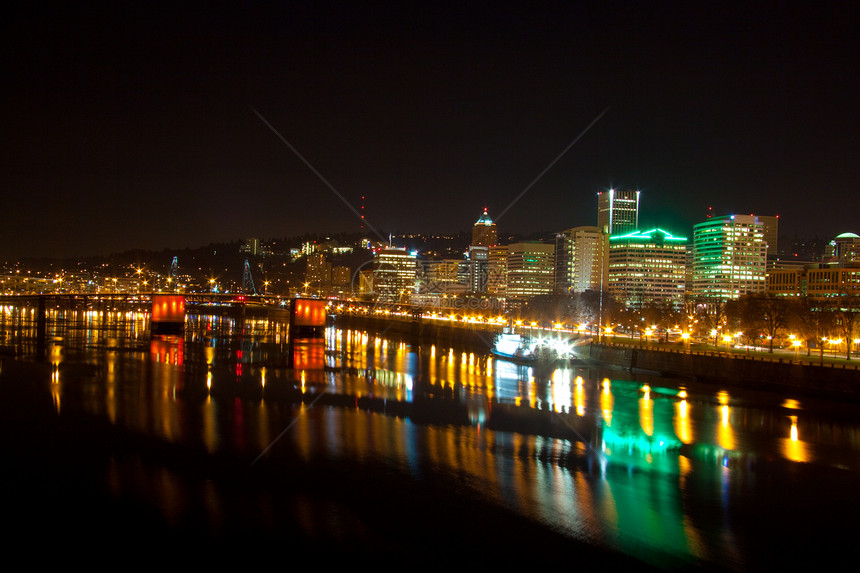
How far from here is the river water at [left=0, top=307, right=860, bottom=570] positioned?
939 cm

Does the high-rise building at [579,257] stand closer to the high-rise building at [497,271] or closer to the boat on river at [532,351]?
the high-rise building at [497,271]

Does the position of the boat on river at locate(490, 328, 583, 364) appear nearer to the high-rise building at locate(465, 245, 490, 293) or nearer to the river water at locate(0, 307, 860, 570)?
the river water at locate(0, 307, 860, 570)

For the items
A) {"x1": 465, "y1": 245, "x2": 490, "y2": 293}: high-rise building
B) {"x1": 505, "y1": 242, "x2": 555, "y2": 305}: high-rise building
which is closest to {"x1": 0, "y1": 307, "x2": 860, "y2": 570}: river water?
{"x1": 505, "y1": 242, "x2": 555, "y2": 305}: high-rise building

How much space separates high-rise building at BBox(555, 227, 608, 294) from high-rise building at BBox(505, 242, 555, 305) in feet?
14.1

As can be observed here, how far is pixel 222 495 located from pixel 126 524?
1.58m

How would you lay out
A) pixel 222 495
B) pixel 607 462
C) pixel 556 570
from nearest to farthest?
pixel 556 570, pixel 222 495, pixel 607 462

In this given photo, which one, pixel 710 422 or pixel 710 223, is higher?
pixel 710 223

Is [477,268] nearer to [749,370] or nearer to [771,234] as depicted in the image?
[771,234]

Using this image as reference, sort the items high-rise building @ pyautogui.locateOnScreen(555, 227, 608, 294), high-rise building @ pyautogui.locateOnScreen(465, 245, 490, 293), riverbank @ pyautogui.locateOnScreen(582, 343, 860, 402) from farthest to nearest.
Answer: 1. high-rise building @ pyautogui.locateOnScreen(465, 245, 490, 293)
2. high-rise building @ pyautogui.locateOnScreen(555, 227, 608, 294)
3. riverbank @ pyautogui.locateOnScreen(582, 343, 860, 402)

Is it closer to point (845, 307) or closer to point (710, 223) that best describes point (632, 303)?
point (710, 223)

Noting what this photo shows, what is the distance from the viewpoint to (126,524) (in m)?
9.73

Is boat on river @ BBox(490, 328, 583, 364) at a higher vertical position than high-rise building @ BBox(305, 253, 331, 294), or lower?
lower

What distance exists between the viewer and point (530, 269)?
127625mm

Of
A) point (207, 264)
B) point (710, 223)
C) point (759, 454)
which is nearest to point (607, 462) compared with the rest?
point (759, 454)
